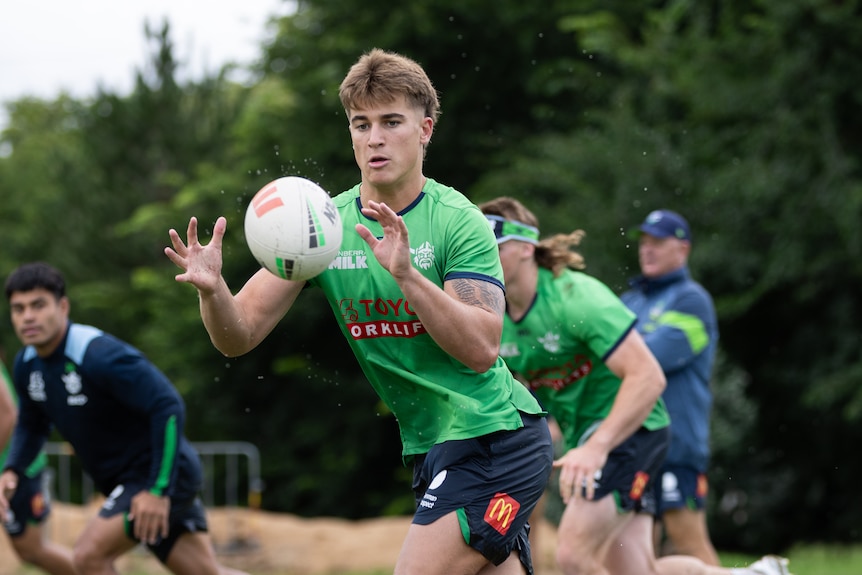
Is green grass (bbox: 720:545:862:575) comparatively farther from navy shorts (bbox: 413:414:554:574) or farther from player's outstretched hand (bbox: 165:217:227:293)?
player's outstretched hand (bbox: 165:217:227:293)

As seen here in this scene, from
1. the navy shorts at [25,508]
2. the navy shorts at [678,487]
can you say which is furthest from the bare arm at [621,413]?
the navy shorts at [25,508]

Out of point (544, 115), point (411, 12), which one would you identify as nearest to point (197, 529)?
point (544, 115)

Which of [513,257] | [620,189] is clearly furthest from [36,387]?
[620,189]

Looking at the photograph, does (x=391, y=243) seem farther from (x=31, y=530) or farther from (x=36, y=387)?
(x=31, y=530)

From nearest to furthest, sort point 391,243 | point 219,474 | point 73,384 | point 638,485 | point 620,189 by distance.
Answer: point 391,243, point 638,485, point 73,384, point 620,189, point 219,474

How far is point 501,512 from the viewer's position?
165 inches

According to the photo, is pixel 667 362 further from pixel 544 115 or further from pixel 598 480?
pixel 544 115

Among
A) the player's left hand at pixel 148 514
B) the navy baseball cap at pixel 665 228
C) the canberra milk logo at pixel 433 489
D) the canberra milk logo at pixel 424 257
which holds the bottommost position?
the player's left hand at pixel 148 514

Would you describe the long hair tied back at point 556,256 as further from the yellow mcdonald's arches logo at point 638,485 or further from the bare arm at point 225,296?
the bare arm at point 225,296

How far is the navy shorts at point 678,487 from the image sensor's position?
24.6 feet

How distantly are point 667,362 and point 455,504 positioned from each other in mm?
3497

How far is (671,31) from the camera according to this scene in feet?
55.5

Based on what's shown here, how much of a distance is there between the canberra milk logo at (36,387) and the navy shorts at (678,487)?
12.9 ft

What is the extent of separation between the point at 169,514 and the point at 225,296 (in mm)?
2884
